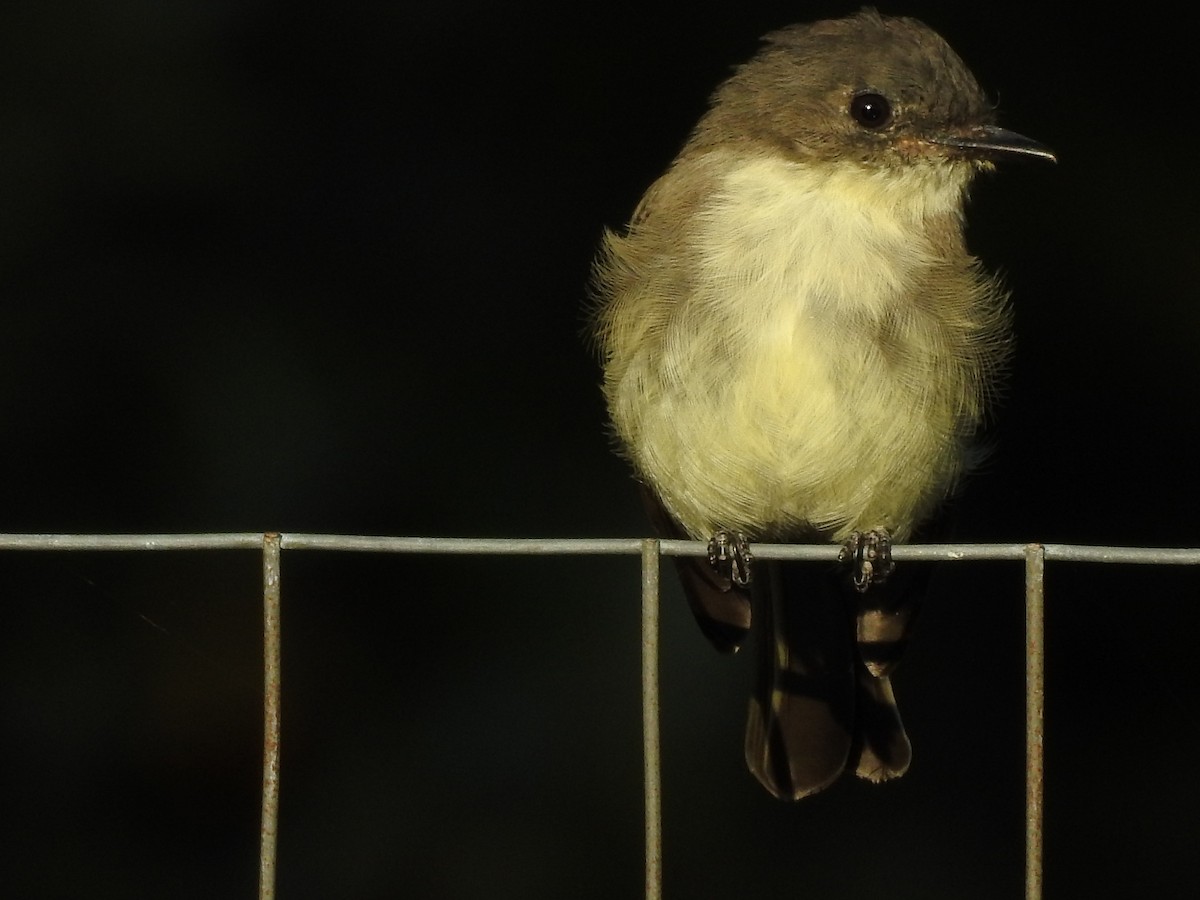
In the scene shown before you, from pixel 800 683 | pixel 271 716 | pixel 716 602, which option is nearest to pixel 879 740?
pixel 800 683

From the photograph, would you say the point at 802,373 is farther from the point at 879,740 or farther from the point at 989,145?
the point at 879,740

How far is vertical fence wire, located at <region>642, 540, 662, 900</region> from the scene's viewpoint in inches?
63.0

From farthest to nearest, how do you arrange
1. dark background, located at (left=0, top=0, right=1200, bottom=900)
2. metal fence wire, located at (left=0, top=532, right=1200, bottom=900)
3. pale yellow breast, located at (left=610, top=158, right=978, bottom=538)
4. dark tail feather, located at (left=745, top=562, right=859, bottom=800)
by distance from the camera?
dark background, located at (left=0, top=0, right=1200, bottom=900) → dark tail feather, located at (left=745, top=562, right=859, bottom=800) → pale yellow breast, located at (left=610, top=158, right=978, bottom=538) → metal fence wire, located at (left=0, top=532, right=1200, bottom=900)

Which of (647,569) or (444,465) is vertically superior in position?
(444,465)

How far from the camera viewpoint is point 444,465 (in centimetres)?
336

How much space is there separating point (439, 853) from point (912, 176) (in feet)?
5.36

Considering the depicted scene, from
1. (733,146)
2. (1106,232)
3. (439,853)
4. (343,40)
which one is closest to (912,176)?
(733,146)

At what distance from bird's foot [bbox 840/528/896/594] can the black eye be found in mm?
610

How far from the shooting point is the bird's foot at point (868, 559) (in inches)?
89.6

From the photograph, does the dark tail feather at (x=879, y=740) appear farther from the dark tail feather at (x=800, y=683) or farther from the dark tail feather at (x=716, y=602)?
the dark tail feather at (x=716, y=602)

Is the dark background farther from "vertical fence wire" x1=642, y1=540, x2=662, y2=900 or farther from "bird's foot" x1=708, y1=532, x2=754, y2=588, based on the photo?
"vertical fence wire" x1=642, y1=540, x2=662, y2=900

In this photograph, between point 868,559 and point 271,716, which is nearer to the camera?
point 271,716

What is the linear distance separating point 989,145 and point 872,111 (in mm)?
180

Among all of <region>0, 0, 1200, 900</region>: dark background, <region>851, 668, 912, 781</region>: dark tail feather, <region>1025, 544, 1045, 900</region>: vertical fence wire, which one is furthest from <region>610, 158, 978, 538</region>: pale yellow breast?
<region>0, 0, 1200, 900</region>: dark background
